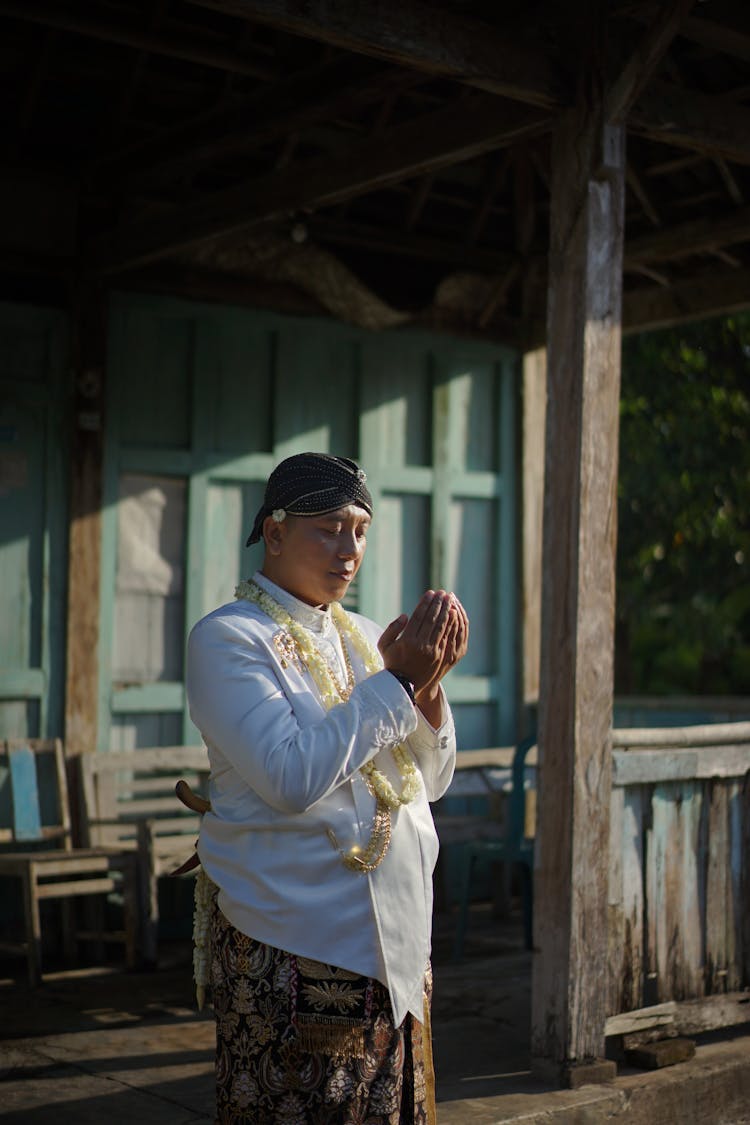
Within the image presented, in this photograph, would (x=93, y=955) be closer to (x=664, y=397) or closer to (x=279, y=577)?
(x=279, y=577)

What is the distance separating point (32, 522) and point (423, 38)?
10.7ft

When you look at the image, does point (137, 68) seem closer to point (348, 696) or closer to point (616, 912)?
point (616, 912)

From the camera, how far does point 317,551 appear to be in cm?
278

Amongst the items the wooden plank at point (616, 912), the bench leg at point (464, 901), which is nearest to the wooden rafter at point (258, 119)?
the wooden plank at point (616, 912)

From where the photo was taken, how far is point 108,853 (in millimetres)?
6480

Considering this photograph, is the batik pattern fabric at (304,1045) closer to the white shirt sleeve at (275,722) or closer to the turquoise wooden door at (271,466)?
the white shirt sleeve at (275,722)

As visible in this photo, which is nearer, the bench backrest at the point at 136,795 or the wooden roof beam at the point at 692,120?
the wooden roof beam at the point at 692,120

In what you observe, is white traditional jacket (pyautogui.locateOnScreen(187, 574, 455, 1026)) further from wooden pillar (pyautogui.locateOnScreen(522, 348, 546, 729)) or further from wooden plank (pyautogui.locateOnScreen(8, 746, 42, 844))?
wooden pillar (pyautogui.locateOnScreen(522, 348, 546, 729))

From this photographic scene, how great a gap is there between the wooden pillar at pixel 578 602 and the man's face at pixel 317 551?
1838 mm

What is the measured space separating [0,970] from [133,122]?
3.76 meters

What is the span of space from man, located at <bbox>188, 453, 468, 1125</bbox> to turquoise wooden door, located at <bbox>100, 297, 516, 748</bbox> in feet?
14.0

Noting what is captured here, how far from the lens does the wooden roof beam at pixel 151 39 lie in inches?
206

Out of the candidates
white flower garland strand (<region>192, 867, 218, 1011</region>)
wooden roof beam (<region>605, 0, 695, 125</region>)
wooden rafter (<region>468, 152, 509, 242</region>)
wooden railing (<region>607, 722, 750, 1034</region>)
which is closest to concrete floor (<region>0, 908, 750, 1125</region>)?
wooden railing (<region>607, 722, 750, 1034</region>)

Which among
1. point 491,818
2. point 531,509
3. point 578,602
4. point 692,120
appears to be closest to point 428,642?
point 578,602
